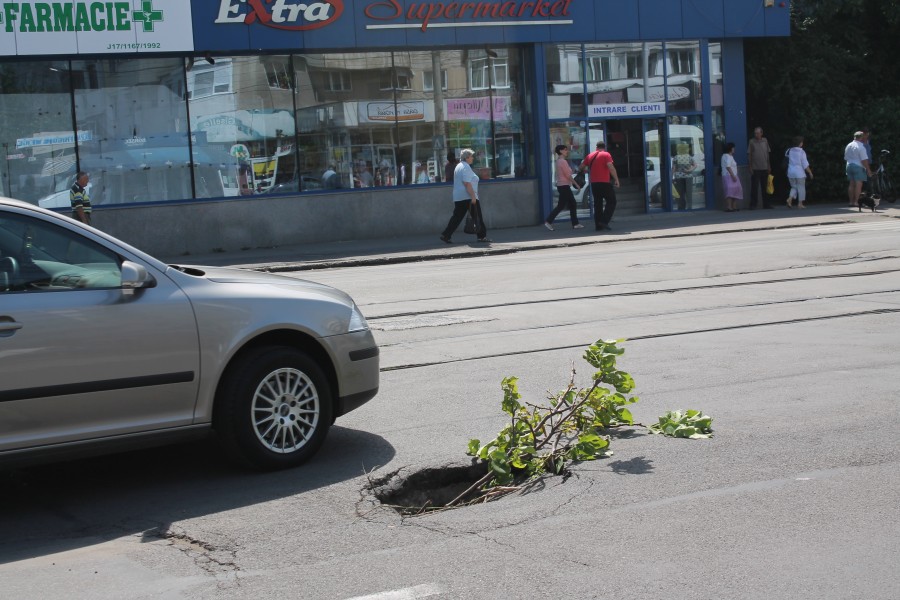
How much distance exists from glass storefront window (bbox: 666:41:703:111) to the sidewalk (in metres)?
2.82

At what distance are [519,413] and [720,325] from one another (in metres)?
4.82

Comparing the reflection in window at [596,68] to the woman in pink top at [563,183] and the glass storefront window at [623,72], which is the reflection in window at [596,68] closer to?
the glass storefront window at [623,72]

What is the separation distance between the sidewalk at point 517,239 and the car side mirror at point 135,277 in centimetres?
1331

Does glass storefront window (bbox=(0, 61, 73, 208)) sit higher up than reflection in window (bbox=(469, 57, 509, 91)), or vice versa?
reflection in window (bbox=(469, 57, 509, 91))

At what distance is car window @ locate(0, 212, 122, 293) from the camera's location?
5613mm

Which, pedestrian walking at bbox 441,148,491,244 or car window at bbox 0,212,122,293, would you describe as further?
pedestrian walking at bbox 441,148,491,244

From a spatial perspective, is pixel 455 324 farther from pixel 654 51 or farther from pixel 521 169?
pixel 654 51

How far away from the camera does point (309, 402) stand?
637cm

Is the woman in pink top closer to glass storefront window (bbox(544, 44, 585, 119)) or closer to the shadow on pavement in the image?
glass storefront window (bbox(544, 44, 585, 119))

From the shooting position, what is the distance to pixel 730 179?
27609 mm

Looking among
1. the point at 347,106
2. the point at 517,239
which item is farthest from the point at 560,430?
the point at 347,106

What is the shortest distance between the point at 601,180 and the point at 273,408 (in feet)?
57.9

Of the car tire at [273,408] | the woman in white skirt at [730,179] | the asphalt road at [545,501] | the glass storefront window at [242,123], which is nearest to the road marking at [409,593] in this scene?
the asphalt road at [545,501]

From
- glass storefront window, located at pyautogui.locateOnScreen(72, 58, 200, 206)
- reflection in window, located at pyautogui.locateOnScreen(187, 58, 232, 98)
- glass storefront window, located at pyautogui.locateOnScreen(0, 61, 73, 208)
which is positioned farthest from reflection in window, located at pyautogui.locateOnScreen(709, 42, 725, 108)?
glass storefront window, located at pyautogui.locateOnScreen(0, 61, 73, 208)
